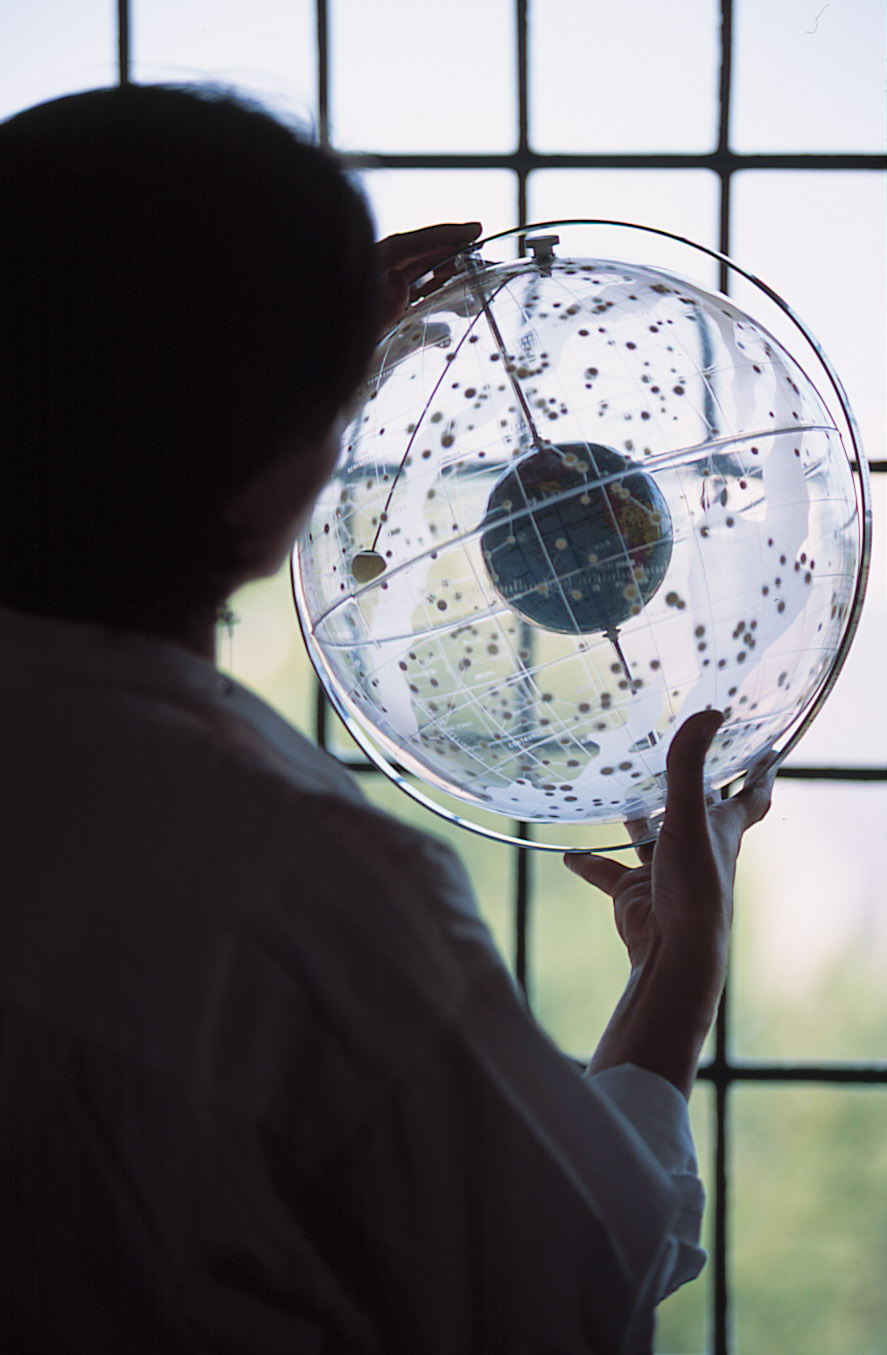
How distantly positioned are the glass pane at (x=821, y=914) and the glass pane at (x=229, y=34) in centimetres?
111

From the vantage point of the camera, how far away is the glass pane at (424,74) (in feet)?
3.96

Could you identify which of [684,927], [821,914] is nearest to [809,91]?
[684,927]

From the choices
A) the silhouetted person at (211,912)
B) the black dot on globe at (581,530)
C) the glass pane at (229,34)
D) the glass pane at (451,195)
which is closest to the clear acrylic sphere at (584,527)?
the black dot on globe at (581,530)

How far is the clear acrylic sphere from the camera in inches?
20.8

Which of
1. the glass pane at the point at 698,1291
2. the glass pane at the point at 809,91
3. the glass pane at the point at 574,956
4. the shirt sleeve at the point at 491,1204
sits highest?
the glass pane at the point at 809,91

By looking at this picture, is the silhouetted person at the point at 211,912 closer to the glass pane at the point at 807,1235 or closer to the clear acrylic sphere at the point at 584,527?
the clear acrylic sphere at the point at 584,527

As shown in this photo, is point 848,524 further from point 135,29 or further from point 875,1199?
point 875,1199

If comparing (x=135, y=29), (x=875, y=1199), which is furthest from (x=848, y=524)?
(x=875, y=1199)

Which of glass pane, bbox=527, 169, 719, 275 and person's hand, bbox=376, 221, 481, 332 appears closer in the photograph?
person's hand, bbox=376, 221, 481, 332

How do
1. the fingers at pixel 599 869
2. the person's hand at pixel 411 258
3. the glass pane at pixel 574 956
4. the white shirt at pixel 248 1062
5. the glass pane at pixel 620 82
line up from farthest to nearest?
the glass pane at pixel 574 956 → the glass pane at pixel 620 82 → the fingers at pixel 599 869 → the person's hand at pixel 411 258 → the white shirt at pixel 248 1062

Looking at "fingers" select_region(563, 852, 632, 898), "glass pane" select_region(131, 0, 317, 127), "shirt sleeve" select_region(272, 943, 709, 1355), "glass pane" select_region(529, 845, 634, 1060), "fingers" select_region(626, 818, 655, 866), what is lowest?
"glass pane" select_region(529, 845, 634, 1060)

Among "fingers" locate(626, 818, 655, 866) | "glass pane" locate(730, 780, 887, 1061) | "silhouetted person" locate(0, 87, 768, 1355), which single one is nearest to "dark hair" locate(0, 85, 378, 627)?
"silhouetted person" locate(0, 87, 768, 1355)

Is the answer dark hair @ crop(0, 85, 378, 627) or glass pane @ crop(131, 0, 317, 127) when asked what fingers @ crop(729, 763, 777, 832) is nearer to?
dark hair @ crop(0, 85, 378, 627)

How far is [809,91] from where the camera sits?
1216 mm
